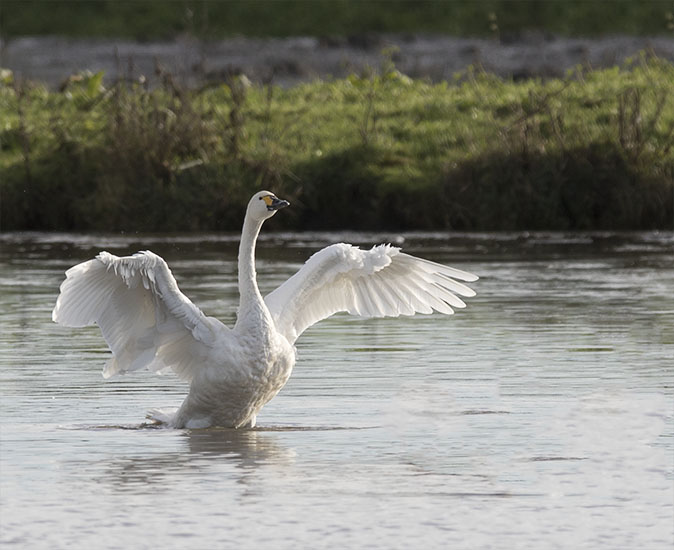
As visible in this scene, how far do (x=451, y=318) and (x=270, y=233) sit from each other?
7.43 m

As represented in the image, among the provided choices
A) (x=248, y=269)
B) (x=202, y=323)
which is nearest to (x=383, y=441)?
(x=202, y=323)

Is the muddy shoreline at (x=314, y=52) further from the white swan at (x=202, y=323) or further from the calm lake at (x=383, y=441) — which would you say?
the white swan at (x=202, y=323)

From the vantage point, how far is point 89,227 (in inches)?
859

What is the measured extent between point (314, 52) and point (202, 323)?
121ft

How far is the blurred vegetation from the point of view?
165ft

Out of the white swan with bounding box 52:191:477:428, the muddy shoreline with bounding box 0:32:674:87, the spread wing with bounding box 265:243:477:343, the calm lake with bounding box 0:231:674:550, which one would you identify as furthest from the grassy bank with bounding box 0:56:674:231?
the muddy shoreline with bounding box 0:32:674:87

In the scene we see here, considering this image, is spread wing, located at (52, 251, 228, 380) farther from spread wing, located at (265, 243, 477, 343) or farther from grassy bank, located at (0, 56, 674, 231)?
grassy bank, located at (0, 56, 674, 231)

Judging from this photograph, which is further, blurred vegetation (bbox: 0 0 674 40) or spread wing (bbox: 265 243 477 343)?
blurred vegetation (bbox: 0 0 674 40)

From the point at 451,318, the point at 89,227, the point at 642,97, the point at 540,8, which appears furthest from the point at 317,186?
the point at 540,8

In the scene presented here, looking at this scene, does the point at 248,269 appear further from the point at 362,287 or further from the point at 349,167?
the point at 349,167

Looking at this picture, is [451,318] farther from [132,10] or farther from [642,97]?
[132,10]

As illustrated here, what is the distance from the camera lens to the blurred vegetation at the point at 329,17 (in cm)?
5025

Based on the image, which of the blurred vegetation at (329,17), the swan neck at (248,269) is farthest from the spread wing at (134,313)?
the blurred vegetation at (329,17)

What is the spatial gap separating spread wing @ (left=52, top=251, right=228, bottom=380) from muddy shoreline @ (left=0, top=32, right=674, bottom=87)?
28.0 meters
